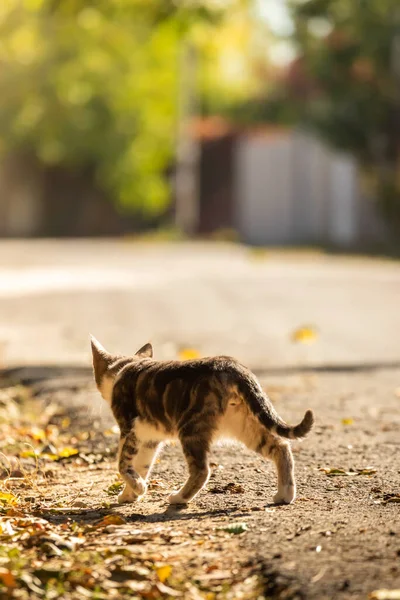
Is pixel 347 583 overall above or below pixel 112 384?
below

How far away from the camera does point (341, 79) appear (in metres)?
36.2

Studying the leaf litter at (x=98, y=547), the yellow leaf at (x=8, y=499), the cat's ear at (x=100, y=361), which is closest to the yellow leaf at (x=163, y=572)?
the leaf litter at (x=98, y=547)

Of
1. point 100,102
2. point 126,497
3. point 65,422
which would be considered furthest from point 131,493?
point 100,102

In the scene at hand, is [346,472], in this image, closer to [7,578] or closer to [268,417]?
[268,417]

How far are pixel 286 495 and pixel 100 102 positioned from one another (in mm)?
38313

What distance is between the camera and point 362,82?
3606 centimetres

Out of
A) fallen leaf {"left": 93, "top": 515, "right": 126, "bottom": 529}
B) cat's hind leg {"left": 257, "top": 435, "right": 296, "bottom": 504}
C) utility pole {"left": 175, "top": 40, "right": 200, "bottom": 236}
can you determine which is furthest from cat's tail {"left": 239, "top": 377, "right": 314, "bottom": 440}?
utility pole {"left": 175, "top": 40, "right": 200, "bottom": 236}

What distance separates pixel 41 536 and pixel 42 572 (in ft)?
1.48

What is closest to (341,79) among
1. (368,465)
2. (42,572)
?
(368,465)

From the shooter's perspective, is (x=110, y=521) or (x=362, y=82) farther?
(x=362, y=82)

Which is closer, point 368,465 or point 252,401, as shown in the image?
point 252,401

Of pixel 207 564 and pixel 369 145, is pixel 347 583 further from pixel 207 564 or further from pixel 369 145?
pixel 369 145

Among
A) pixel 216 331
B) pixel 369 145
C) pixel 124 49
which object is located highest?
pixel 124 49

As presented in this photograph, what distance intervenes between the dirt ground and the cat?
163mm
